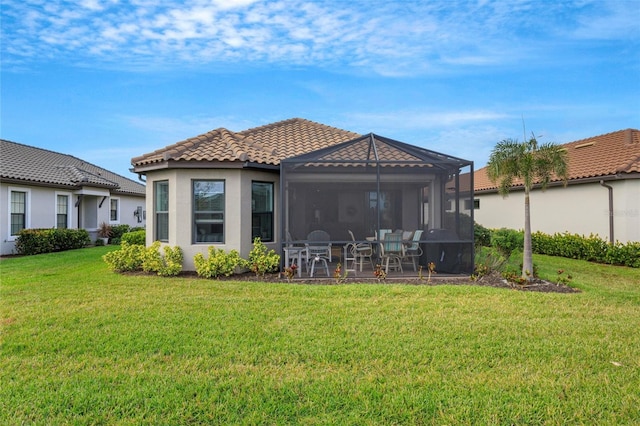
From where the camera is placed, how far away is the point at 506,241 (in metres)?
11.5

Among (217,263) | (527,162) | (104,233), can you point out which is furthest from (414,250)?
(104,233)

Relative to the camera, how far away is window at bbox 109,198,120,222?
22.3 metres

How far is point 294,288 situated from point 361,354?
12.3 ft

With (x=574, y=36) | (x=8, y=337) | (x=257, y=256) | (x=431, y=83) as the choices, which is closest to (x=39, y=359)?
(x=8, y=337)

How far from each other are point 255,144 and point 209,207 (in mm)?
2684

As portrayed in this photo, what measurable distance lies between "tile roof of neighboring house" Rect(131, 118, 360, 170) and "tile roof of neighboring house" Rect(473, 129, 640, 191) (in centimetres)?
609

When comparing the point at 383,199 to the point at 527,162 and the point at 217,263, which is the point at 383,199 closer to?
the point at 527,162

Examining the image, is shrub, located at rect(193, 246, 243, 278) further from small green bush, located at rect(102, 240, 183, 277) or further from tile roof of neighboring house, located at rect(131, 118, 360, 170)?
tile roof of neighboring house, located at rect(131, 118, 360, 170)

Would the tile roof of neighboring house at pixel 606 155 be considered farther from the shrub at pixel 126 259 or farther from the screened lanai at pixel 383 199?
the shrub at pixel 126 259

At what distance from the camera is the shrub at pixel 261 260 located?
9844 mm

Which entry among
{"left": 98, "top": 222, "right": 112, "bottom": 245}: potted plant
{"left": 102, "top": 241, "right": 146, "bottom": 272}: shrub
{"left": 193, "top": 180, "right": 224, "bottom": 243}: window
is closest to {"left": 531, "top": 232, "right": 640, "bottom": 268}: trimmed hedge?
{"left": 193, "top": 180, "right": 224, "bottom": 243}: window

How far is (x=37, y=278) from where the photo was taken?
973 centimetres

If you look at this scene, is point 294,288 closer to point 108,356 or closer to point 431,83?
point 108,356

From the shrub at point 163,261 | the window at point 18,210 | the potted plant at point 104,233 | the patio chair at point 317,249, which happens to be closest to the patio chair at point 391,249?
the patio chair at point 317,249
